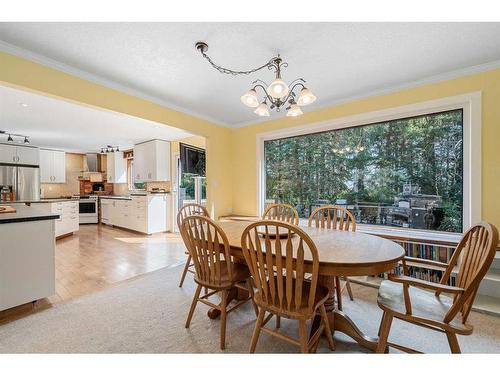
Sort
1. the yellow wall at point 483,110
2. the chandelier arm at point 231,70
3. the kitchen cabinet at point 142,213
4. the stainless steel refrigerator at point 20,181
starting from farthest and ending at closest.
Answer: the kitchen cabinet at point 142,213, the stainless steel refrigerator at point 20,181, the yellow wall at point 483,110, the chandelier arm at point 231,70

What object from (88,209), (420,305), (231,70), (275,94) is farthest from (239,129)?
(88,209)

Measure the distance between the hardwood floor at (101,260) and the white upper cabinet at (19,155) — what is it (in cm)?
186

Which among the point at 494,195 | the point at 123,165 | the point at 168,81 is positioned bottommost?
the point at 494,195

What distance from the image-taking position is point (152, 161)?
5.40 m

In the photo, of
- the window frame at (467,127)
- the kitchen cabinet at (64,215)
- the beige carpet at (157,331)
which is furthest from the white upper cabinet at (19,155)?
the window frame at (467,127)

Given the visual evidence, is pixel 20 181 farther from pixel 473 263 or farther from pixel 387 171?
pixel 473 263

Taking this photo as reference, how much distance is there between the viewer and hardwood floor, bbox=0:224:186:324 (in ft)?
7.80

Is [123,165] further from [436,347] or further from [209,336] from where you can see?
[436,347]

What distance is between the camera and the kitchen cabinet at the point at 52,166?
6.20 m

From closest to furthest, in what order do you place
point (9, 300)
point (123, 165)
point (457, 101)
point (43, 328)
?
point (43, 328) → point (9, 300) → point (457, 101) → point (123, 165)

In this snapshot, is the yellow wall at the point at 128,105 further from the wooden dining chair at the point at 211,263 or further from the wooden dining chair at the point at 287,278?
the wooden dining chair at the point at 287,278
